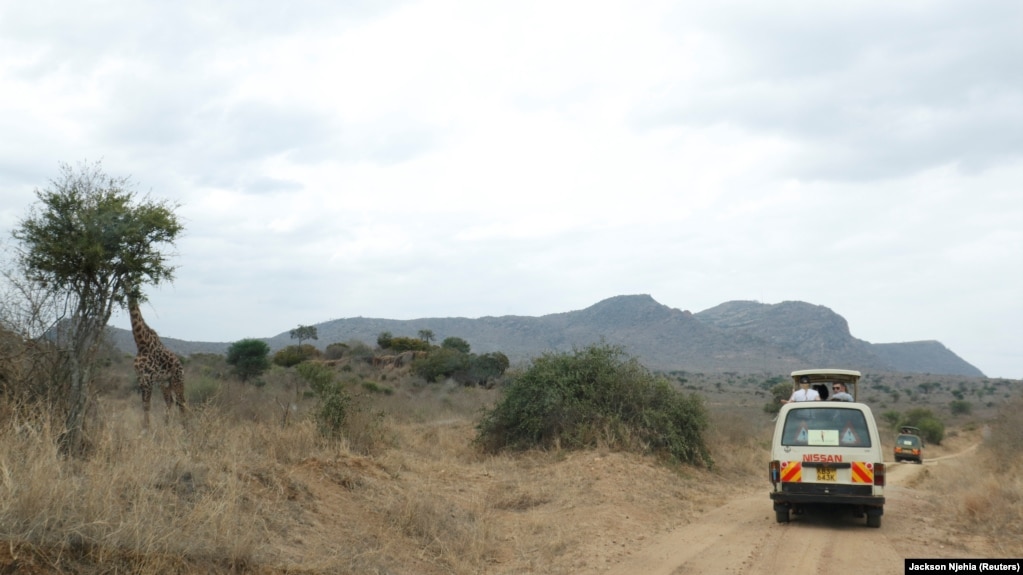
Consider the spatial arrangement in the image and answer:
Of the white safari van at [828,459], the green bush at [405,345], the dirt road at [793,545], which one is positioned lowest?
the dirt road at [793,545]

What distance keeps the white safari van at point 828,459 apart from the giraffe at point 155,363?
9.71 meters

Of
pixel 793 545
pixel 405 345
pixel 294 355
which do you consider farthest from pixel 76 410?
pixel 405 345

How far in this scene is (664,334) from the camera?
101938mm

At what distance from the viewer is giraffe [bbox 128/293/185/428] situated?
42.4 feet

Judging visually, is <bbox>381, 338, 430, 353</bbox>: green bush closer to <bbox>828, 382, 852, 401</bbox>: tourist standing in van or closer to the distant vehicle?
the distant vehicle

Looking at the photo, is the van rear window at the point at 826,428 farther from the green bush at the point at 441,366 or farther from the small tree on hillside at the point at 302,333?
the small tree on hillside at the point at 302,333

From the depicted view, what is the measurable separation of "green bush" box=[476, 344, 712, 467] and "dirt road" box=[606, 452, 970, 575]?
442 cm

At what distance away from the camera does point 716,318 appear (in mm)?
136000

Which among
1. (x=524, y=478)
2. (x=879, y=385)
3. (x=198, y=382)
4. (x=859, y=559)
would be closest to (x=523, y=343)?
(x=879, y=385)

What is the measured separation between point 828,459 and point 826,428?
0.51 m

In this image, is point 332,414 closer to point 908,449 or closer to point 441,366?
point 441,366

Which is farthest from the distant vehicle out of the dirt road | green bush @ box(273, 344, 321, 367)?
green bush @ box(273, 344, 321, 367)

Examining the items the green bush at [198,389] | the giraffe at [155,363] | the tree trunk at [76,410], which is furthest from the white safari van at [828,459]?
the green bush at [198,389]

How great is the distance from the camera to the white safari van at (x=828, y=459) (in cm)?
1105
